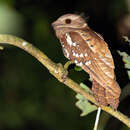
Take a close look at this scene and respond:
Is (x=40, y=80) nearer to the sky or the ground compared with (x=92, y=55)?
nearer to the ground

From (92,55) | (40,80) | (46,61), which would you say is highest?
(46,61)

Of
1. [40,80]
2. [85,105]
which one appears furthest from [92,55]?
[40,80]

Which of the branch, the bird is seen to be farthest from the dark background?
the branch

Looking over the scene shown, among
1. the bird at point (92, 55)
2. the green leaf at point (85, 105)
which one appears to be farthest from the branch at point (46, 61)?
the green leaf at point (85, 105)

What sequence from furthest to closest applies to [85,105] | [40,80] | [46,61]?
[40,80]
[85,105]
[46,61]

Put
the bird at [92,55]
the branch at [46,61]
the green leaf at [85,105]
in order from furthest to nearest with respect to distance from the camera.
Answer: the green leaf at [85,105]
the bird at [92,55]
the branch at [46,61]

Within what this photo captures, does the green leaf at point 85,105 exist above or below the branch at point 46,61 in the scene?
below

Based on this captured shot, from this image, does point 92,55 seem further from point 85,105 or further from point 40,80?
point 40,80

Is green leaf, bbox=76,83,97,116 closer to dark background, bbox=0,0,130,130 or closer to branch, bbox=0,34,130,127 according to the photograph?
branch, bbox=0,34,130,127

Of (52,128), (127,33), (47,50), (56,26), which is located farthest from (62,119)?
(56,26)

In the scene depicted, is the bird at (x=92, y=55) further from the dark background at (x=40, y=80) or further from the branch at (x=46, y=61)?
the dark background at (x=40, y=80)
